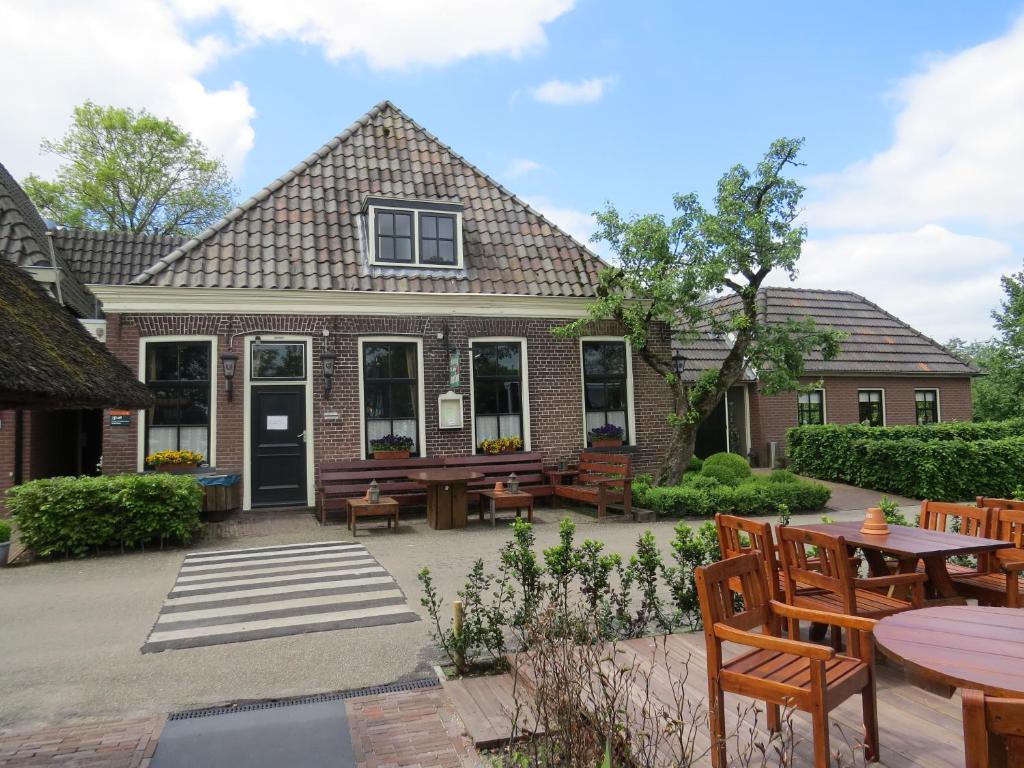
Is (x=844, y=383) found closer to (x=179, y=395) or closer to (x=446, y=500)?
(x=446, y=500)

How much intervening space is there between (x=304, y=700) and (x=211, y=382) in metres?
8.98

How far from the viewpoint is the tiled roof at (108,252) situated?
58.0 feet

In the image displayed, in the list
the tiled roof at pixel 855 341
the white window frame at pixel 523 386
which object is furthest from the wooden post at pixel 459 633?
the tiled roof at pixel 855 341

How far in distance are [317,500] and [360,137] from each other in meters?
7.88

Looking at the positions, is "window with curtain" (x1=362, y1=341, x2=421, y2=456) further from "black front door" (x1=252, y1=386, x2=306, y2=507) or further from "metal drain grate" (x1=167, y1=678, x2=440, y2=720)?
"metal drain grate" (x1=167, y1=678, x2=440, y2=720)

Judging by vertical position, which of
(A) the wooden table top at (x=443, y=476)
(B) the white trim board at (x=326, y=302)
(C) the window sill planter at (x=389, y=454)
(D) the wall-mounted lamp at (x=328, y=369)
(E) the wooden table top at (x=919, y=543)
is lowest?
(E) the wooden table top at (x=919, y=543)

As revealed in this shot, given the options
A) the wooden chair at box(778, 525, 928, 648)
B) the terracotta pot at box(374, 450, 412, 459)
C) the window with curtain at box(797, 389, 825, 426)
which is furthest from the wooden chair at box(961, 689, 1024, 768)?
the window with curtain at box(797, 389, 825, 426)

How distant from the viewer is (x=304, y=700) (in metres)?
4.48

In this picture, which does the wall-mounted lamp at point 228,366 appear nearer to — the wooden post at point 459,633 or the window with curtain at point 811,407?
the wooden post at point 459,633

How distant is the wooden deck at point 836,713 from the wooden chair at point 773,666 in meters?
0.17

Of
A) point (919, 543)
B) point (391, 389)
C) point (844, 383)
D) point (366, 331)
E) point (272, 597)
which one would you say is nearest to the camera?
point (919, 543)

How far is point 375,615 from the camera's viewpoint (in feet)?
20.9

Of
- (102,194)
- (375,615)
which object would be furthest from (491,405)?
(102,194)

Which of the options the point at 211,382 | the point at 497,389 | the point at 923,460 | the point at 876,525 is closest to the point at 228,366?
the point at 211,382
